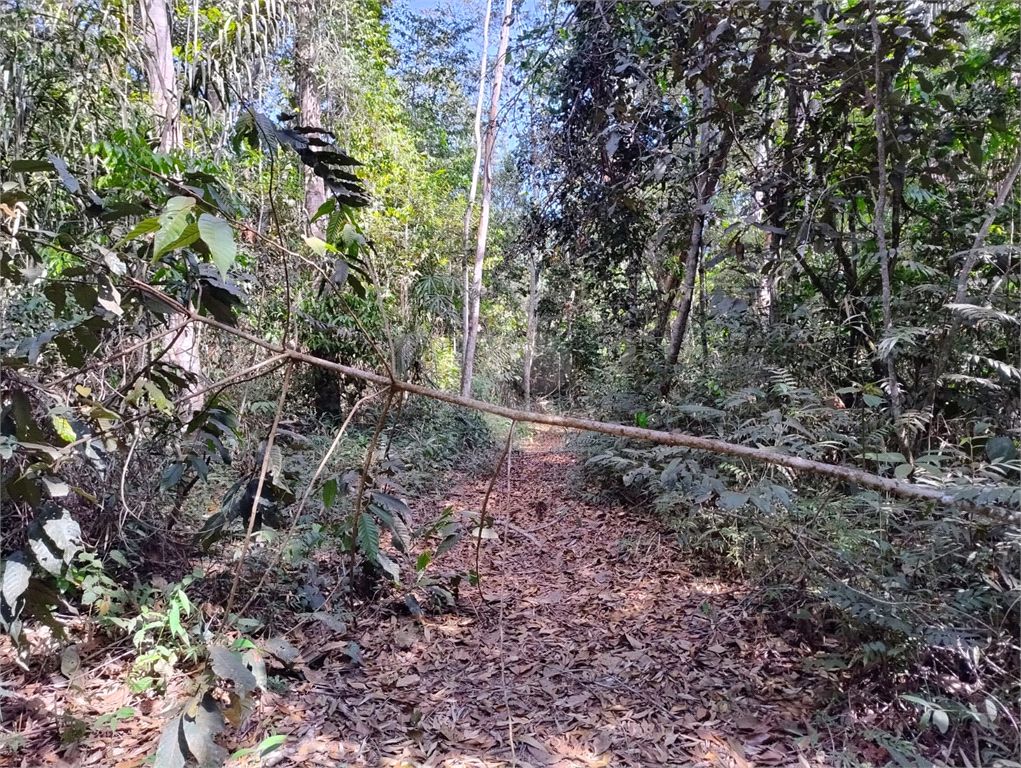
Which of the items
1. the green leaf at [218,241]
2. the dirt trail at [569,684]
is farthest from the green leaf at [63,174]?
the dirt trail at [569,684]

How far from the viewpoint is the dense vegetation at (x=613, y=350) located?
4.87 feet

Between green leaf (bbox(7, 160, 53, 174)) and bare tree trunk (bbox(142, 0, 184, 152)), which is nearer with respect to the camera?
green leaf (bbox(7, 160, 53, 174))

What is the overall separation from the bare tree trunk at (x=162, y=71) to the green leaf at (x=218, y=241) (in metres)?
3.46

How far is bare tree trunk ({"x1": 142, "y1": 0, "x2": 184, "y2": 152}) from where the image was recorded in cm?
368

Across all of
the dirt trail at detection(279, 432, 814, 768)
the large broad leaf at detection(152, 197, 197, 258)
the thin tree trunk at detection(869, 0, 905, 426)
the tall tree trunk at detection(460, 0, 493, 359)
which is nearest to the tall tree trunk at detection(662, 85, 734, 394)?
the thin tree trunk at detection(869, 0, 905, 426)

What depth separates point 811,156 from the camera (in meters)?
2.86

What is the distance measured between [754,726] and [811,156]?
2816 mm

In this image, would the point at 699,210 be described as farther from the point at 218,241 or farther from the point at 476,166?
the point at 476,166

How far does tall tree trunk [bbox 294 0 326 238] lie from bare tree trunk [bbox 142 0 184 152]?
1.95 m

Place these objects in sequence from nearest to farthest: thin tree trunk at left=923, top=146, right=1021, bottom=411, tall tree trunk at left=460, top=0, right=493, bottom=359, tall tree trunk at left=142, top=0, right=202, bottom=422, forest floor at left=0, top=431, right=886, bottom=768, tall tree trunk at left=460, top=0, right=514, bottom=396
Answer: forest floor at left=0, top=431, right=886, bottom=768, thin tree trunk at left=923, top=146, right=1021, bottom=411, tall tree trunk at left=142, top=0, right=202, bottom=422, tall tree trunk at left=460, top=0, right=514, bottom=396, tall tree trunk at left=460, top=0, right=493, bottom=359

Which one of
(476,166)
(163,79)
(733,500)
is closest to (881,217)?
(733,500)

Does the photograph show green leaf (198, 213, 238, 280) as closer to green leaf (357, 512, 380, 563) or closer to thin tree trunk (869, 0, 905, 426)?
green leaf (357, 512, 380, 563)

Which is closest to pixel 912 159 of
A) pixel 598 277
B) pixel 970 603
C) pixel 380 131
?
pixel 970 603

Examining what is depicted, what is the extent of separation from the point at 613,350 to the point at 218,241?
456 cm
